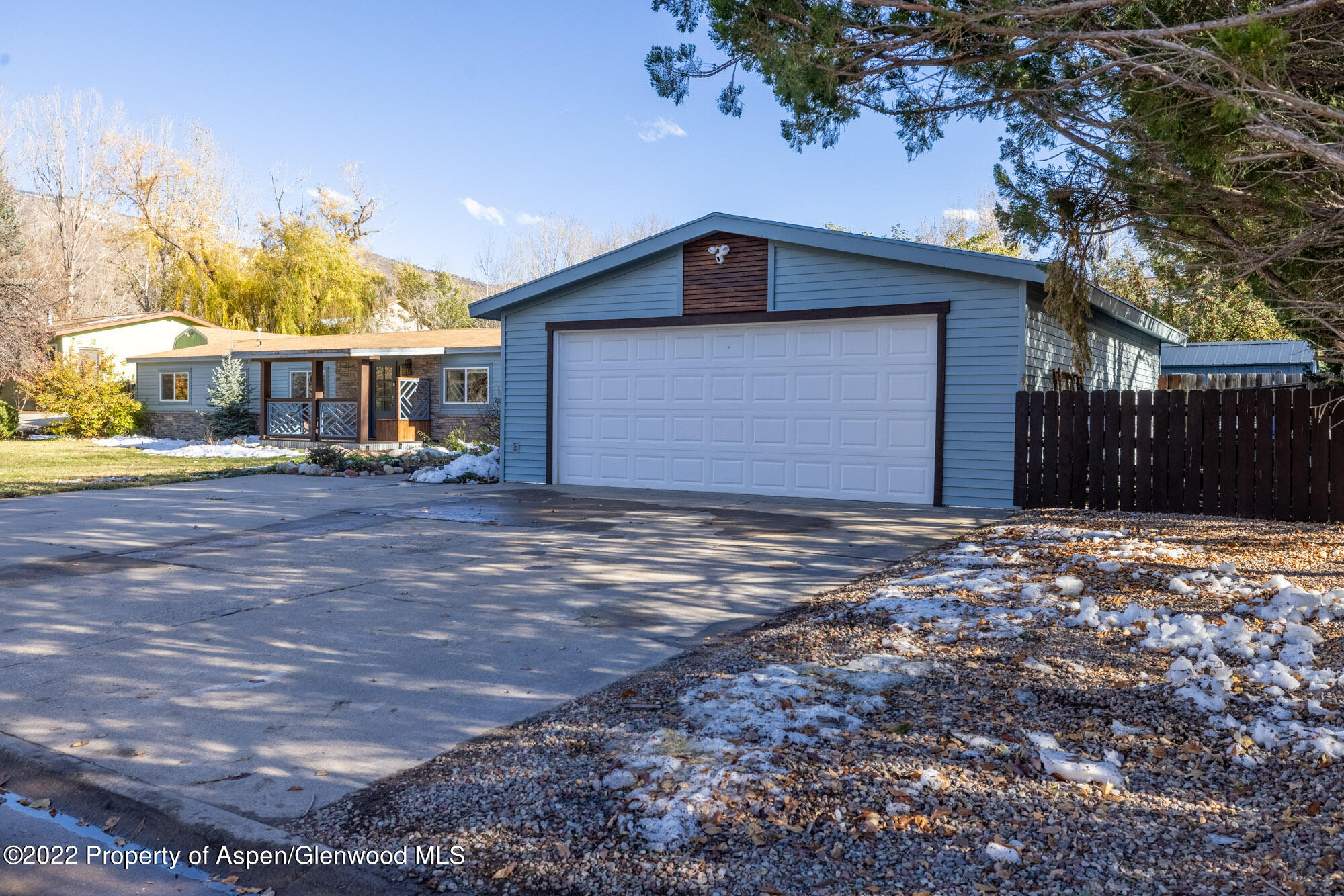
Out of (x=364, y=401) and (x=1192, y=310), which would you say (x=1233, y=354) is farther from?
(x=364, y=401)

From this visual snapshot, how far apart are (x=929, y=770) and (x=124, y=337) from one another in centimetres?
3535

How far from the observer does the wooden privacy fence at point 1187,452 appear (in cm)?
950

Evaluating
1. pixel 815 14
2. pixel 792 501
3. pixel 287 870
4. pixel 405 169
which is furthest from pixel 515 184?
pixel 287 870

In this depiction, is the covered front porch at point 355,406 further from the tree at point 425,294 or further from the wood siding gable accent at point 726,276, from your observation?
the tree at point 425,294

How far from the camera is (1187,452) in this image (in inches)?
397

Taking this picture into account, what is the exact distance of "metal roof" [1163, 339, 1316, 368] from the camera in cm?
2453

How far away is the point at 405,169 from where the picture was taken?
43750mm

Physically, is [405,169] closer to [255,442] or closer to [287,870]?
[255,442]

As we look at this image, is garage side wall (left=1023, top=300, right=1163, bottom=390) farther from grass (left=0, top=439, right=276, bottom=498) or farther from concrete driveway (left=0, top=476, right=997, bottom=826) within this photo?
grass (left=0, top=439, right=276, bottom=498)

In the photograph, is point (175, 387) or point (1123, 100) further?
point (175, 387)

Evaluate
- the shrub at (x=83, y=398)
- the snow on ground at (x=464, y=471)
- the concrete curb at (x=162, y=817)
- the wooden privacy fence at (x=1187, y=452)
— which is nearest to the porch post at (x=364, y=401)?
the snow on ground at (x=464, y=471)

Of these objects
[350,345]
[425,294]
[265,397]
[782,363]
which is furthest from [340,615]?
[425,294]

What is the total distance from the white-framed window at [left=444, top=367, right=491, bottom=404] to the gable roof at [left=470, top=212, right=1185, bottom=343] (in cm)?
933

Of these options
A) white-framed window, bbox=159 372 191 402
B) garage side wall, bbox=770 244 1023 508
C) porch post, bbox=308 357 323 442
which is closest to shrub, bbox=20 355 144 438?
white-framed window, bbox=159 372 191 402
